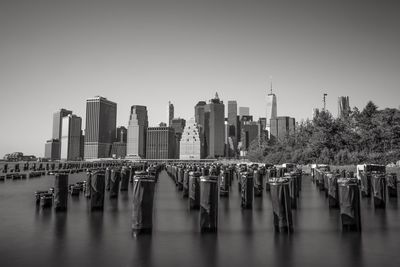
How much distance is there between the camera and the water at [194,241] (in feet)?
35.3

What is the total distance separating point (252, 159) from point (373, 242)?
128 metres

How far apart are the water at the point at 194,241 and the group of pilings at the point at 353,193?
2.29 ft

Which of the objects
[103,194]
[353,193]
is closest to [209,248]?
[353,193]

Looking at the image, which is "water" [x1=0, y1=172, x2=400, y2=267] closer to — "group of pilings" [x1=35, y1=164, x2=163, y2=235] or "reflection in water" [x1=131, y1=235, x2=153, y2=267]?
"reflection in water" [x1=131, y1=235, x2=153, y2=267]

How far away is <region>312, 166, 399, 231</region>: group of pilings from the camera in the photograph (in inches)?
548

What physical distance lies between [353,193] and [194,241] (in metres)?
6.43

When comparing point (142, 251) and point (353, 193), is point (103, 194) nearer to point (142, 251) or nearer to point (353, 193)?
point (142, 251)

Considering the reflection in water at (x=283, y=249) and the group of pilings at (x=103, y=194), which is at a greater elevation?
the group of pilings at (x=103, y=194)

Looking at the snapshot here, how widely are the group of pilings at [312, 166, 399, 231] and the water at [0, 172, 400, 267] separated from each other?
2.29 feet

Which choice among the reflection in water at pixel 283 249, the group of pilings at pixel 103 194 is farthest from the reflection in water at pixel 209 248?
the group of pilings at pixel 103 194

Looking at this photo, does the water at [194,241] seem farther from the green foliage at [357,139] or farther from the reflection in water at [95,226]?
the green foliage at [357,139]

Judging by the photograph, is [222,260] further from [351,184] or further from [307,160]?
[307,160]

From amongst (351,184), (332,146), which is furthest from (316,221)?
(332,146)

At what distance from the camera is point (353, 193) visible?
1378 cm
